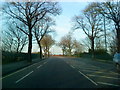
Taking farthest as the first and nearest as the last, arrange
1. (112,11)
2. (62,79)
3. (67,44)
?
1. (67,44)
2. (112,11)
3. (62,79)

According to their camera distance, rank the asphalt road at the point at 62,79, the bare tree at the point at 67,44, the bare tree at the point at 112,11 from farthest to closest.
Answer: the bare tree at the point at 67,44 → the bare tree at the point at 112,11 → the asphalt road at the point at 62,79

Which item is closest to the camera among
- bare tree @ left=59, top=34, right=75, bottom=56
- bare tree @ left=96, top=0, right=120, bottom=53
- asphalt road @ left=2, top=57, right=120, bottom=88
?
asphalt road @ left=2, top=57, right=120, bottom=88

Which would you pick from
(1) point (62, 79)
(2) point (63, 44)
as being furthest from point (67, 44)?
(1) point (62, 79)

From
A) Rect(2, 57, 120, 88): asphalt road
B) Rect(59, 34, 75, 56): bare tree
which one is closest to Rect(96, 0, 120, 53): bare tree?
Rect(2, 57, 120, 88): asphalt road

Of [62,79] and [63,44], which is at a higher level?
[63,44]

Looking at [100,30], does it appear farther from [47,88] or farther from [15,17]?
[47,88]

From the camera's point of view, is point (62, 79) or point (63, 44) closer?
point (62, 79)

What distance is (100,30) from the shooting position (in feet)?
162

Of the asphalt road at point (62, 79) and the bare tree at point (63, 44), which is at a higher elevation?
the bare tree at point (63, 44)

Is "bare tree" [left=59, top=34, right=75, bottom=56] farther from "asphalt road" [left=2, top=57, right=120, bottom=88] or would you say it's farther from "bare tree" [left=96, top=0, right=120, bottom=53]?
"asphalt road" [left=2, top=57, right=120, bottom=88]

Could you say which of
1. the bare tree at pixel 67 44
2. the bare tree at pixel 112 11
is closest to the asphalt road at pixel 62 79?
the bare tree at pixel 112 11

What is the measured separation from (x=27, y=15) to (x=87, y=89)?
27.9m

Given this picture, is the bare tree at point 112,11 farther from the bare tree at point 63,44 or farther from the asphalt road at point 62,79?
the bare tree at point 63,44

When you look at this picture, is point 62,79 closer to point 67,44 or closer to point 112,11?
point 112,11
